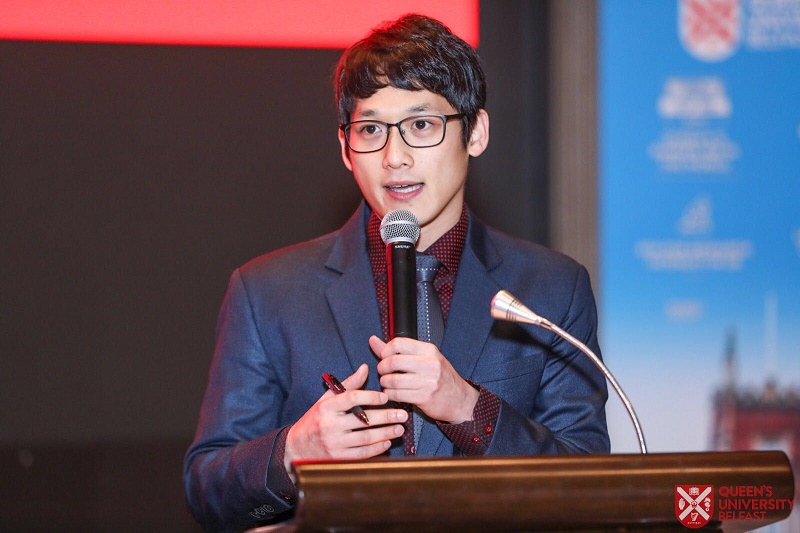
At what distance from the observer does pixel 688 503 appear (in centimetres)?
122

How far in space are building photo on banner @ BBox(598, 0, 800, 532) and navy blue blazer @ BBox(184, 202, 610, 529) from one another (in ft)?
3.57

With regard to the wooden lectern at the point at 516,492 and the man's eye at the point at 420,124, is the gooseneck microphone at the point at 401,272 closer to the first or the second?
the man's eye at the point at 420,124

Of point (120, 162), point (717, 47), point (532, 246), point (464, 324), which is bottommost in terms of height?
point (464, 324)

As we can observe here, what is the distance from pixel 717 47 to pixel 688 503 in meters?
2.36

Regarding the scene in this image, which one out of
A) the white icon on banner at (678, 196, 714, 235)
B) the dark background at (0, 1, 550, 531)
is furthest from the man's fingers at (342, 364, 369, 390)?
the white icon on banner at (678, 196, 714, 235)

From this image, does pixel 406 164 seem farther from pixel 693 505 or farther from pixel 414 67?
pixel 693 505

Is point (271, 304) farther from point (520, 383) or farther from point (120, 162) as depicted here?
point (120, 162)

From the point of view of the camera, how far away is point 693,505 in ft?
4.00

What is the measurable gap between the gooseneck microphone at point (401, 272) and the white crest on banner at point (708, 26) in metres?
1.89

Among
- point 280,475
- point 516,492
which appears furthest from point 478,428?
point 516,492

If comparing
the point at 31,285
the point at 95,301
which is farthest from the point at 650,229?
the point at 31,285

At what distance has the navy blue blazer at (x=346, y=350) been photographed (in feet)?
6.41

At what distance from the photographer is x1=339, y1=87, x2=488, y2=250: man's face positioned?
1948mm

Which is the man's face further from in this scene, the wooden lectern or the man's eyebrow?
the wooden lectern
